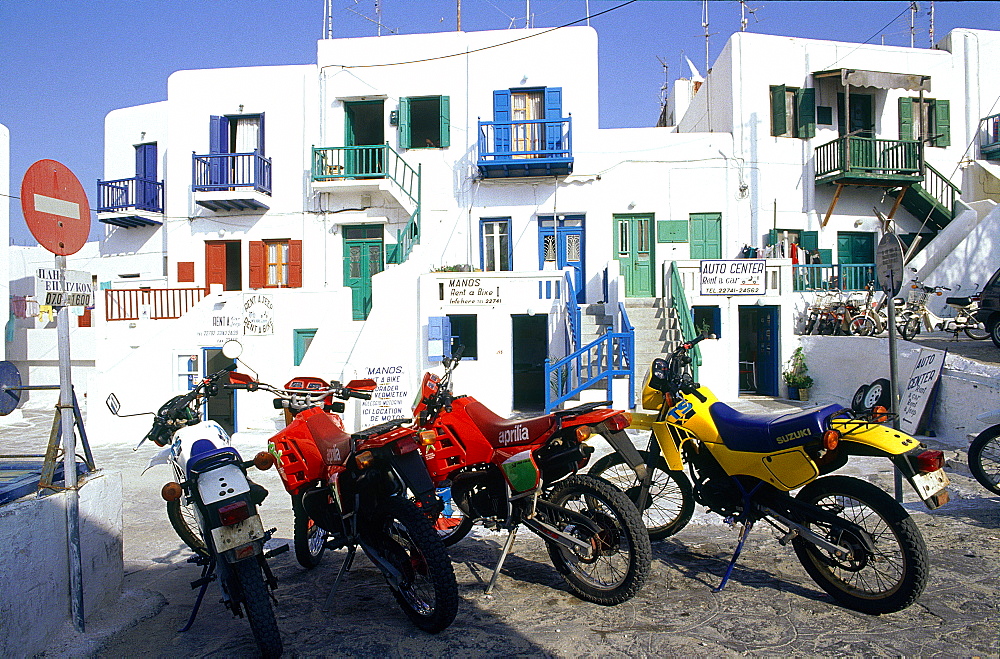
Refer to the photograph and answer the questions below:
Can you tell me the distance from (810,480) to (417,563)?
231cm

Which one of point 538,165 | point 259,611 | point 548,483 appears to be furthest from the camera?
point 538,165

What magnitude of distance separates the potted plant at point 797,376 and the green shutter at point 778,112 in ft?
20.4

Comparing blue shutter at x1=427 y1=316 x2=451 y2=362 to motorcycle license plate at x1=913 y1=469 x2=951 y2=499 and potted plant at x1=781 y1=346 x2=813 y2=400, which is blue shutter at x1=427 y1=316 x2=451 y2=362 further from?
motorcycle license plate at x1=913 y1=469 x2=951 y2=499

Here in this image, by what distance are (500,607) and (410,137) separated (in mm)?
14404

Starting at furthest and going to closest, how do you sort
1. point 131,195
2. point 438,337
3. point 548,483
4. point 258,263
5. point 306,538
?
point 131,195, point 258,263, point 438,337, point 306,538, point 548,483

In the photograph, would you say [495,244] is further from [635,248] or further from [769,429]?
[769,429]

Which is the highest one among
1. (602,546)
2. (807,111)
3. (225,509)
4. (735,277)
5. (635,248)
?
(807,111)

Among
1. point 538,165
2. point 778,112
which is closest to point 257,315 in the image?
point 538,165

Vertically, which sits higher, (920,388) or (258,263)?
(258,263)

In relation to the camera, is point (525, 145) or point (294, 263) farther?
point (294, 263)

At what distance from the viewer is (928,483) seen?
3.50 meters

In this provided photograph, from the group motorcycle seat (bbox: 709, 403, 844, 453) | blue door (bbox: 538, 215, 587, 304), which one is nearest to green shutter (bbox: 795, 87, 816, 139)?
blue door (bbox: 538, 215, 587, 304)

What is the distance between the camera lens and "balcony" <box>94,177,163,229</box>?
18156 mm

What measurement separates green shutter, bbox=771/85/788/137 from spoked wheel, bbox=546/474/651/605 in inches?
604
